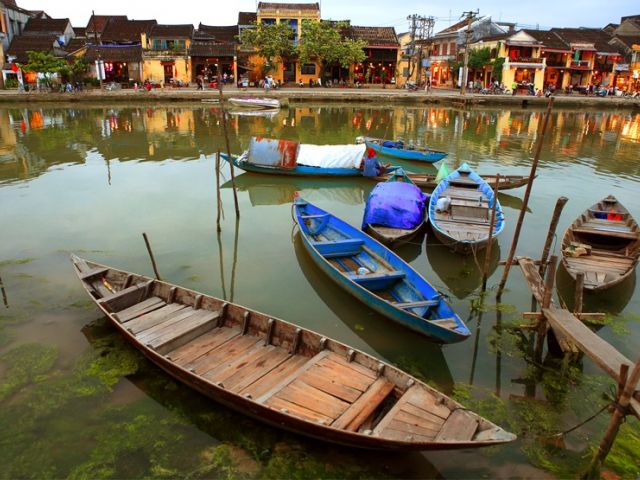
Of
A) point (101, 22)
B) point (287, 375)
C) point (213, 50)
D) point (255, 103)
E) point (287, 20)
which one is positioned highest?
point (101, 22)

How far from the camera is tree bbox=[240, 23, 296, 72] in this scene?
159ft

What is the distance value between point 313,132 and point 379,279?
23494mm

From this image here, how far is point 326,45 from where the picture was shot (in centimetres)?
4800

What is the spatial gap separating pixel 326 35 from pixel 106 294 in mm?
45207

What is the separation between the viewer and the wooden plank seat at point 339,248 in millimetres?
10734

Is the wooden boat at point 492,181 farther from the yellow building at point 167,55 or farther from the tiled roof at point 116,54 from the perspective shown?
the tiled roof at point 116,54

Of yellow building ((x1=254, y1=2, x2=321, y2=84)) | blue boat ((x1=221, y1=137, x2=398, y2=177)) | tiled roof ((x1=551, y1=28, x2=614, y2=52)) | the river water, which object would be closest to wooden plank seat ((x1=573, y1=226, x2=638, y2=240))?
Answer: the river water

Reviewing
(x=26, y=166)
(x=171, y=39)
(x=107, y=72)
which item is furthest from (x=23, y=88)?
(x=26, y=166)

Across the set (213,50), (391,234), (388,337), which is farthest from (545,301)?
(213,50)

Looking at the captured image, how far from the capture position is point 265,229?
46.2 ft

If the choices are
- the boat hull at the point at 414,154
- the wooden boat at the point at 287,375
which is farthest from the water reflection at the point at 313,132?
the wooden boat at the point at 287,375

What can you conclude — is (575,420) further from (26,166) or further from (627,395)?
(26,166)

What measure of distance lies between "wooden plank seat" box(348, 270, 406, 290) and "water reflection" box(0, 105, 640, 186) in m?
14.3

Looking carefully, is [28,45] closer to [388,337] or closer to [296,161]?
[296,161]
